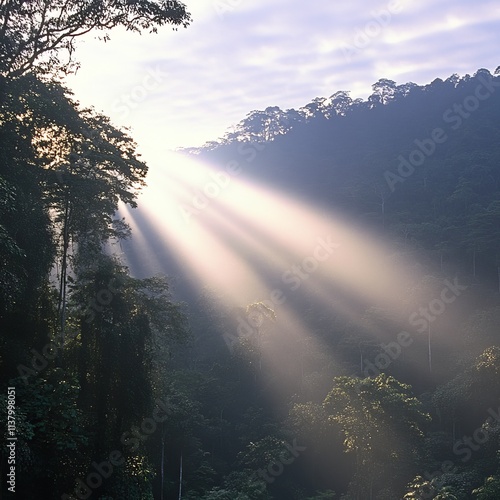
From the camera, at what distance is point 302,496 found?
88.2 feet

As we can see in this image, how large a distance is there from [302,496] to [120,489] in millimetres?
17463

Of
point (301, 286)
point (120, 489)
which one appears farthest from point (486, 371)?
point (301, 286)

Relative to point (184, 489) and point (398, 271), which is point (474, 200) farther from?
point (184, 489)
